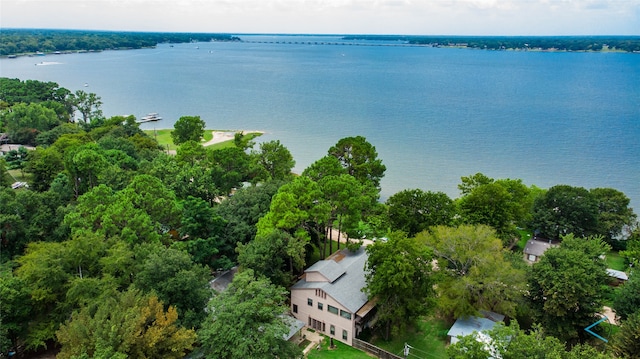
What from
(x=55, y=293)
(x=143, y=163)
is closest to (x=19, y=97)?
(x=143, y=163)

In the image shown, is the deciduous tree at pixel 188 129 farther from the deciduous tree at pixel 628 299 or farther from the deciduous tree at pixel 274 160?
the deciduous tree at pixel 628 299

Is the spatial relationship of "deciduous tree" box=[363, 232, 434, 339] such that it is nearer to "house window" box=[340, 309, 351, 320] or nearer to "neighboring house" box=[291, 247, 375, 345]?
"neighboring house" box=[291, 247, 375, 345]

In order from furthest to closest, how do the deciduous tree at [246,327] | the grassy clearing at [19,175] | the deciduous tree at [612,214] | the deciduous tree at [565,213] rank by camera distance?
the grassy clearing at [19,175], the deciduous tree at [612,214], the deciduous tree at [565,213], the deciduous tree at [246,327]

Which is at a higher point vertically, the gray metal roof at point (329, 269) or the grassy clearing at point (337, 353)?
the gray metal roof at point (329, 269)

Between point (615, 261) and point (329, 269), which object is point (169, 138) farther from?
point (615, 261)

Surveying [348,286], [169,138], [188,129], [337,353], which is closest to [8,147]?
[169,138]

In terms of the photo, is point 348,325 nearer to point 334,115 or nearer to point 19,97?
point 334,115

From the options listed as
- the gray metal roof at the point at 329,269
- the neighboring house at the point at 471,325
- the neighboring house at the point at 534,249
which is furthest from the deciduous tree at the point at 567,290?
the gray metal roof at the point at 329,269

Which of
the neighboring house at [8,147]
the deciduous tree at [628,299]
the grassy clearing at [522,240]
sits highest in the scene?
the deciduous tree at [628,299]
